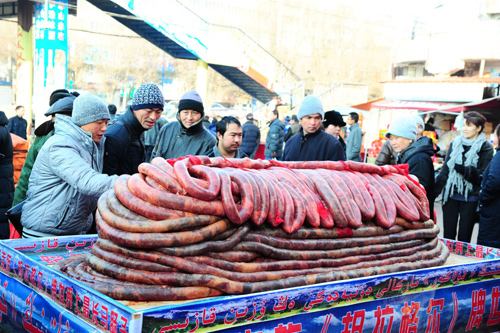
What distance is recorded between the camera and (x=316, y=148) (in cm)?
501

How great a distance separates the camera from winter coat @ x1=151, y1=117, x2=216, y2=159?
4684 mm

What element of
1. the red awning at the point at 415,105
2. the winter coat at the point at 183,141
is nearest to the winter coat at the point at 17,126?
the winter coat at the point at 183,141

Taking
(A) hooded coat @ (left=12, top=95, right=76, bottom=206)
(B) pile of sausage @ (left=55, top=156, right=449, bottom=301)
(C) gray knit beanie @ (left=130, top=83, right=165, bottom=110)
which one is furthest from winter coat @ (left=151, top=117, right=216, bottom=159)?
(B) pile of sausage @ (left=55, top=156, right=449, bottom=301)

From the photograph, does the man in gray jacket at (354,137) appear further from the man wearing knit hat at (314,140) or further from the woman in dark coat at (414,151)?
the man wearing knit hat at (314,140)

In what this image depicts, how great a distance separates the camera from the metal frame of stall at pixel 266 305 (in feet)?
7.28

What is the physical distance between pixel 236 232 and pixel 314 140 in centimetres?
254

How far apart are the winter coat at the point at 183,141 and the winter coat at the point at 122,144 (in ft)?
1.37

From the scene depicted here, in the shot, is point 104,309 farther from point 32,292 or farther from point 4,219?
point 4,219

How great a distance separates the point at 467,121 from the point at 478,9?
753 inches

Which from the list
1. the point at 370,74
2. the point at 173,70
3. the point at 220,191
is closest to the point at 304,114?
the point at 220,191

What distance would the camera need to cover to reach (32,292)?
2.62 metres

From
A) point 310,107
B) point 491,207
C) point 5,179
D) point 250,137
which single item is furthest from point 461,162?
point 5,179

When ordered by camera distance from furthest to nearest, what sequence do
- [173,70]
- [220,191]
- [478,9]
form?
[173,70]
[478,9]
[220,191]

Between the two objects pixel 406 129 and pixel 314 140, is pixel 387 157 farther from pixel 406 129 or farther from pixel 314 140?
pixel 314 140
